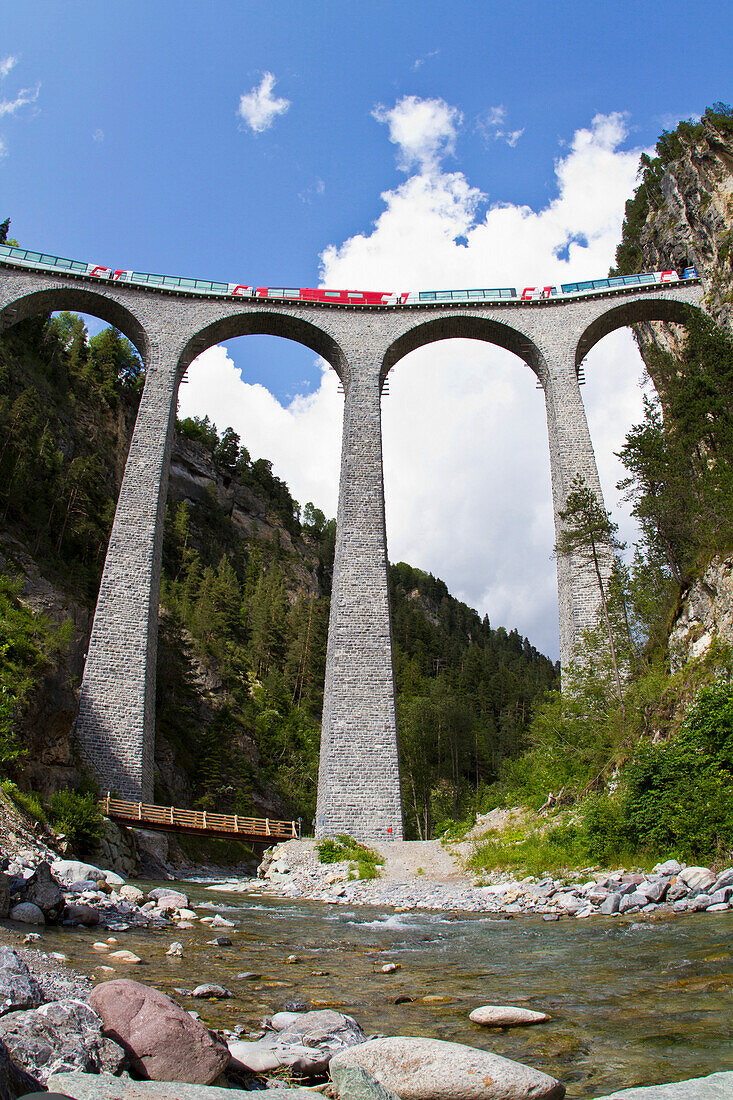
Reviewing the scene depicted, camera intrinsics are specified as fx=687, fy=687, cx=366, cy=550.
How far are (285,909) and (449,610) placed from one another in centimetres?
9378

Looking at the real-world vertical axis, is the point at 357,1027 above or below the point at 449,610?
below

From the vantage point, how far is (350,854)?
15.3 metres

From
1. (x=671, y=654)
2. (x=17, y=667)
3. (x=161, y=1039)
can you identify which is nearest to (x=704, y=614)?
(x=671, y=654)

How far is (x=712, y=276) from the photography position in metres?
21.9

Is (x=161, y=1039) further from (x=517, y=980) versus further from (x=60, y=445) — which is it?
(x=60, y=445)

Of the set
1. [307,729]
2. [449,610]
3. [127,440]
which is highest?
[449,610]

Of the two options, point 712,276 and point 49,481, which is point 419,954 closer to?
point 712,276

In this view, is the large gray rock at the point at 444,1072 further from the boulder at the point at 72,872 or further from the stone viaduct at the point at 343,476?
the stone viaduct at the point at 343,476

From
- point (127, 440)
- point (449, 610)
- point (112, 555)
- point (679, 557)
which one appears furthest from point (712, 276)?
point (449, 610)

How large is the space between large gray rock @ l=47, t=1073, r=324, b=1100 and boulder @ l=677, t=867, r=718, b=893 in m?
6.08

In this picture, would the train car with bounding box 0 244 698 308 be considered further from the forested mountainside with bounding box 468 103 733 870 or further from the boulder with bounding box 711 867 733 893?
the boulder with bounding box 711 867 733 893

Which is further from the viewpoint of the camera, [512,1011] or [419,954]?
[419,954]

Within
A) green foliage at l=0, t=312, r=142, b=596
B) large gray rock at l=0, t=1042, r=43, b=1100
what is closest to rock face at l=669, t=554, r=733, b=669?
large gray rock at l=0, t=1042, r=43, b=1100

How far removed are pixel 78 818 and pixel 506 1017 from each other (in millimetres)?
12362
